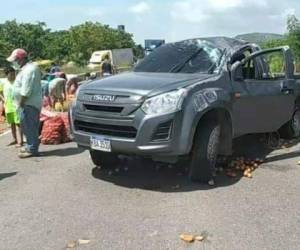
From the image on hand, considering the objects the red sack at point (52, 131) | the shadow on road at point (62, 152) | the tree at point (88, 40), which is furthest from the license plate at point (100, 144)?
the tree at point (88, 40)

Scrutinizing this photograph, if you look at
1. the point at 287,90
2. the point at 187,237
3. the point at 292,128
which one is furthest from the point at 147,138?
the point at 292,128

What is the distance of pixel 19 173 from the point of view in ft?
28.0

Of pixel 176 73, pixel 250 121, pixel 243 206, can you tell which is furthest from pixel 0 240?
pixel 250 121

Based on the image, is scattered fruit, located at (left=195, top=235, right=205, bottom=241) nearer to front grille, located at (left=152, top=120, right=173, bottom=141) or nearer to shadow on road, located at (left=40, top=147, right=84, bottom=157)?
front grille, located at (left=152, top=120, right=173, bottom=141)

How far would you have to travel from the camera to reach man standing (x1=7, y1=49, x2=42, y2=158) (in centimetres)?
939

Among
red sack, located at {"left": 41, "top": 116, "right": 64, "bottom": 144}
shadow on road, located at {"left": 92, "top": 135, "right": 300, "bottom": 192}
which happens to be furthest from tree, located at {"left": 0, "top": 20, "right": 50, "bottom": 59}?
shadow on road, located at {"left": 92, "top": 135, "right": 300, "bottom": 192}

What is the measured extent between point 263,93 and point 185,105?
6.98ft

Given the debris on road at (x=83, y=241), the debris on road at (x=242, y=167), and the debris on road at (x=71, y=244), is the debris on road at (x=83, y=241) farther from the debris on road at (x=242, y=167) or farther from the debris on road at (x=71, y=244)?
the debris on road at (x=242, y=167)

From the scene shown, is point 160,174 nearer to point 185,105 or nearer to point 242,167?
point 242,167

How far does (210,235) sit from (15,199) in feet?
8.55

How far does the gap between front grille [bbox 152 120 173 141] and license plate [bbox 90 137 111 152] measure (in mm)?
634

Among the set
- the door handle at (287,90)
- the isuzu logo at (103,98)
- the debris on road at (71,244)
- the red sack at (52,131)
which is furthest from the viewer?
the red sack at (52,131)

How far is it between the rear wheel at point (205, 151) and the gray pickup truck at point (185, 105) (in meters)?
Answer: 0.01

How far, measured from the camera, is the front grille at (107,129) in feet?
22.9
